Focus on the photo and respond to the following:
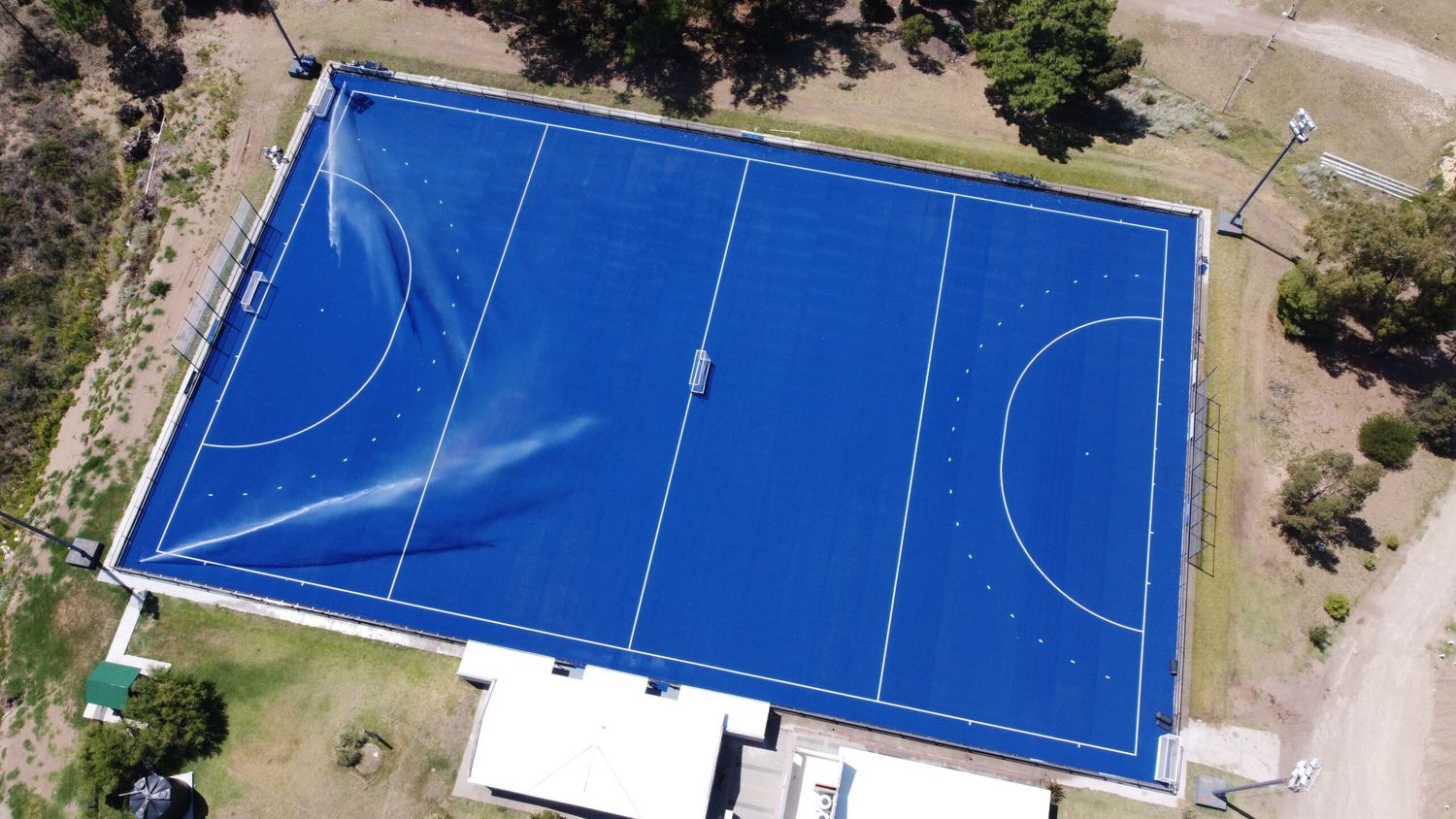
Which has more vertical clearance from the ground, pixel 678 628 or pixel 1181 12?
pixel 1181 12

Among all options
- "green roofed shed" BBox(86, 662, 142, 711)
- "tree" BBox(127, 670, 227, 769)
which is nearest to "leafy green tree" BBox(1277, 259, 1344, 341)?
"tree" BBox(127, 670, 227, 769)

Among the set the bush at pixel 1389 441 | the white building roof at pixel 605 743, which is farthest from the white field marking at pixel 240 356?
the bush at pixel 1389 441

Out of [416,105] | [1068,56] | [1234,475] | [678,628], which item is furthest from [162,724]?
[1068,56]

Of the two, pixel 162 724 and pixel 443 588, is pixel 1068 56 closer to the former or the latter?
pixel 443 588

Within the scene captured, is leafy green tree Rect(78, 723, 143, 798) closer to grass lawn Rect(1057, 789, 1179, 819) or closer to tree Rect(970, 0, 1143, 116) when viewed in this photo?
grass lawn Rect(1057, 789, 1179, 819)

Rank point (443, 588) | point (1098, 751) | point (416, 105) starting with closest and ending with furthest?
point (1098, 751) < point (443, 588) < point (416, 105)

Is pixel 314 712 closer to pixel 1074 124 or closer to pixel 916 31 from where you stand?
pixel 916 31

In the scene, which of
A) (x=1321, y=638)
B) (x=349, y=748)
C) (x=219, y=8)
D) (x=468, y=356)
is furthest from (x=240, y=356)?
Answer: (x=1321, y=638)
